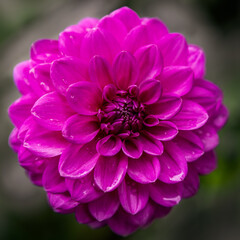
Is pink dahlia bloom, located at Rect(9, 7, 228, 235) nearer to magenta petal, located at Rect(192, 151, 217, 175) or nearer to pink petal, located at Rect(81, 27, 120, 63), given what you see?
pink petal, located at Rect(81, 27, 120, 63)

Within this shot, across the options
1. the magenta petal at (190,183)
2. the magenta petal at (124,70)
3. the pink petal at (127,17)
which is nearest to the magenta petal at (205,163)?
the magenta petal at (190,183)

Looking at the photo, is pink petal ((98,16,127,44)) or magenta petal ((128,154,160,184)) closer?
magenta petal ((128,154,160,184))

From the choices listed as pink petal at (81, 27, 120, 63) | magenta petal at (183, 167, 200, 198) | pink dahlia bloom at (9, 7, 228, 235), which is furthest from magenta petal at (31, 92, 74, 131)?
magenta petal at (183, 167, 200, 198)

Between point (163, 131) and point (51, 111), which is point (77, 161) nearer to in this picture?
point (51, 111)

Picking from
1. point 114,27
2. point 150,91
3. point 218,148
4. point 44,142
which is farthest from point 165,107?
point 218,148

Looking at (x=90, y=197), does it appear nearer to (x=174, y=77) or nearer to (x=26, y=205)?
(x=174, y=77)

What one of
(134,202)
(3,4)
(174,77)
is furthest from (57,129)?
(3,4)
